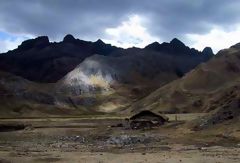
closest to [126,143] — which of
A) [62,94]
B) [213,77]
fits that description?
[213,77]

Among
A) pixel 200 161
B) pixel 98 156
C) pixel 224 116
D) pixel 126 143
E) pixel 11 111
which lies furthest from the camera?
pixel 11 111

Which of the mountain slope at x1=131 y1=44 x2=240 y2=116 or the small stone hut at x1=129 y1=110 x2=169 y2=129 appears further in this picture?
the mountain slope at x1=131 y1=44 x2=240 y2=116

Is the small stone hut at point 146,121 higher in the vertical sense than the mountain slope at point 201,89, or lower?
lower

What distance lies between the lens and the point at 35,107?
154750 millimetres

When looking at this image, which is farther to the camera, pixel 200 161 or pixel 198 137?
pixel 198 137

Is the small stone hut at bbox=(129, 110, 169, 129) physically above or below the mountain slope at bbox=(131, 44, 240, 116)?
below

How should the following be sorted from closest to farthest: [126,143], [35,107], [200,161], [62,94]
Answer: [200,161]
[126,143]
[35,107]
[62,94]

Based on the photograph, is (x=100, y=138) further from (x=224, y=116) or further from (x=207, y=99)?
(x=207, y=99)

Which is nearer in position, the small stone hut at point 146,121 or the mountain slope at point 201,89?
the small stone hut at point 146,121

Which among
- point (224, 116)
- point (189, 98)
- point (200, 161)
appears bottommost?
point (200, 161)

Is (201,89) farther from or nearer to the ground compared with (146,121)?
farther from the ground

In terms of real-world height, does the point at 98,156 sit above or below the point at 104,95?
below

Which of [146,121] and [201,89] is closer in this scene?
[146,121]

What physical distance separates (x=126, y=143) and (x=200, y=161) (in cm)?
1949
